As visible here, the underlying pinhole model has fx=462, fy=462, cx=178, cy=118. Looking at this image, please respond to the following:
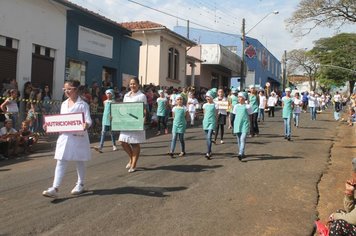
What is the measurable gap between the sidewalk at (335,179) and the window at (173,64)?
16.6 meters

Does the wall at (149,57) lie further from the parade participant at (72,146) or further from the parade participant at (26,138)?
the parade participant at (72,146)

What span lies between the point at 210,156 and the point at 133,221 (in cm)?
554

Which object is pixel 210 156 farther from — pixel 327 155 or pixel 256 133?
pixel 256 133

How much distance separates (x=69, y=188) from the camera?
809 centimetres

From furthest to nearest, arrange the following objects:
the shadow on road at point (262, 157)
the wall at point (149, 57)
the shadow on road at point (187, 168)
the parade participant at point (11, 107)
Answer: the wall at point (149, 57), the parade participant at point (11, 107), the shadow on road at point (262, 157), the shadow on road at point (187, 168)

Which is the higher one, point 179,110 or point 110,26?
point 110,26

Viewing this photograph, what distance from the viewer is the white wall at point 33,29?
16.4 metres

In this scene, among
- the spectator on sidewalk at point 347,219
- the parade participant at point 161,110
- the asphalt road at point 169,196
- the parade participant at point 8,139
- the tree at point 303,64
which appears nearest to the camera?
the spectator on sidewalk at point 347,219

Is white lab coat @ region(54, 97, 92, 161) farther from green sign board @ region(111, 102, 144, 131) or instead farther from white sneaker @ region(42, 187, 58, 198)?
green sign board @ region(111, 102, 144, 131)

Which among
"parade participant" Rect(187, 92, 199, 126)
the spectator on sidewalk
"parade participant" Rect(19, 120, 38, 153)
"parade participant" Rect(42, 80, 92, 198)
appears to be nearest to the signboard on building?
"parade participant" Rect(187, 92, 199, 126)

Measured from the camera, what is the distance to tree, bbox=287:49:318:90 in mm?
79125

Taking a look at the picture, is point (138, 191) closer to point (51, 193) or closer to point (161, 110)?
point (51, 193)

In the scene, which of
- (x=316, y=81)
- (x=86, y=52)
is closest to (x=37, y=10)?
(x=86, y=52)

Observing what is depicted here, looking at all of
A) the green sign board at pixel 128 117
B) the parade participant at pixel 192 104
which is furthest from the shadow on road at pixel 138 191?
the parade participant at pixel 192 104
